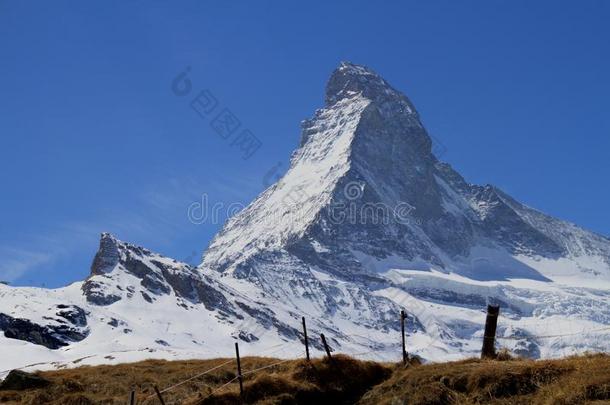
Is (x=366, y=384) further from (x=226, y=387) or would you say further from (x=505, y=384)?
(x=505, y=384)

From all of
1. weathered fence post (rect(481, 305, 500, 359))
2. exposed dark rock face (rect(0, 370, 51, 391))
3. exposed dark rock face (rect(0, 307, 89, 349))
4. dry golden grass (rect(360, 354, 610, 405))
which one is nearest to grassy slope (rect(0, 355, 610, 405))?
dry golden grass (rect(360, 354, 610, 405))

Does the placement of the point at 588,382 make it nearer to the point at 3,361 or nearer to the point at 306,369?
the point at 306,369

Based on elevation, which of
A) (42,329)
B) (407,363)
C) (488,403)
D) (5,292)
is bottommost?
(488,403)

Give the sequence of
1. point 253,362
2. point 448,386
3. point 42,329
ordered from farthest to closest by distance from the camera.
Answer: point 42,329 → point 253,362 → point 448,386

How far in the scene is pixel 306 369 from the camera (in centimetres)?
2650

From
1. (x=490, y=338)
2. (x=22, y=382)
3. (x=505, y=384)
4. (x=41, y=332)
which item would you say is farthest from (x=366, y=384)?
(x=41, y=332)

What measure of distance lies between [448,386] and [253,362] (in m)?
14.4

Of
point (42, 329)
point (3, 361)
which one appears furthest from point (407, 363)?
point (42, 329)

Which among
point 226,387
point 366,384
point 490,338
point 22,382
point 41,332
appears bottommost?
point 366,384

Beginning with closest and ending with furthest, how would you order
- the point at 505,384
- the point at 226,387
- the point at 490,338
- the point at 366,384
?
the point at 505,384 < the point at 490,338 < the point at 226,387 < the point at 366,384

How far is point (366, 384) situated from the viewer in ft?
85.5

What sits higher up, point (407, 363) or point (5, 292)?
point (5, 292)

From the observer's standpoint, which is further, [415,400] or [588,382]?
[415,400]

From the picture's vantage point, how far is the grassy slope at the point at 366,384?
2002cm
